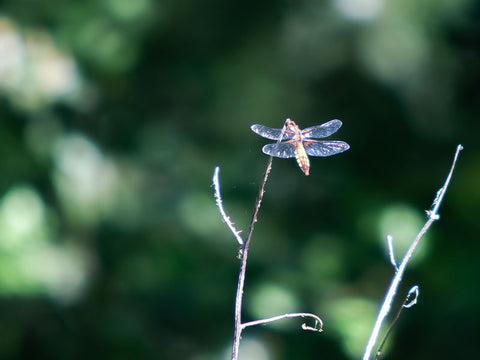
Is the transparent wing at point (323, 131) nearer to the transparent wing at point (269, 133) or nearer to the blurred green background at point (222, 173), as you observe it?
the transparent wing at point (269, 133)

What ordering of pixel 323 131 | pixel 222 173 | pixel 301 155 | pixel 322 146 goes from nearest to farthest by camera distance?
1. pixel 301 155
2. pixel 322 146
3. pixel 323 131
4. pixel 222 173

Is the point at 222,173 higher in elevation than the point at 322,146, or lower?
higher

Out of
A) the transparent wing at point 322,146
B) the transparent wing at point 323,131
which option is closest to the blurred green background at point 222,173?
the transparent wing at point 323,131

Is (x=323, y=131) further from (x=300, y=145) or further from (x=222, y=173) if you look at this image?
(x=222, y=173)

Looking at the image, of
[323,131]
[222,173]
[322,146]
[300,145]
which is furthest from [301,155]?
[222,173]

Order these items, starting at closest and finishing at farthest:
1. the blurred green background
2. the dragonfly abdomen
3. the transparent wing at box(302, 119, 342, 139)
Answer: the dragonfly abdomen → the transparent wing at box(302, 119, 342, 139) → the blurred green background

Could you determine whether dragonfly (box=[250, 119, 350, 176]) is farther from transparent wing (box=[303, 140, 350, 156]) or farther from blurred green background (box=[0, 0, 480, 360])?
blurred green background (box=[0, 0, 480, 360])

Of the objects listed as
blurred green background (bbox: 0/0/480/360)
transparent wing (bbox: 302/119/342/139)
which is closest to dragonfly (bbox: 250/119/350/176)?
transparent wing (bbox: 302/119/342/139)

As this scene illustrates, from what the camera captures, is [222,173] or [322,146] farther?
[222,173]

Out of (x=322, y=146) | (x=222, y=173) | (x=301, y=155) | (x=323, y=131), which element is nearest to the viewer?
(x=301, y=155)
